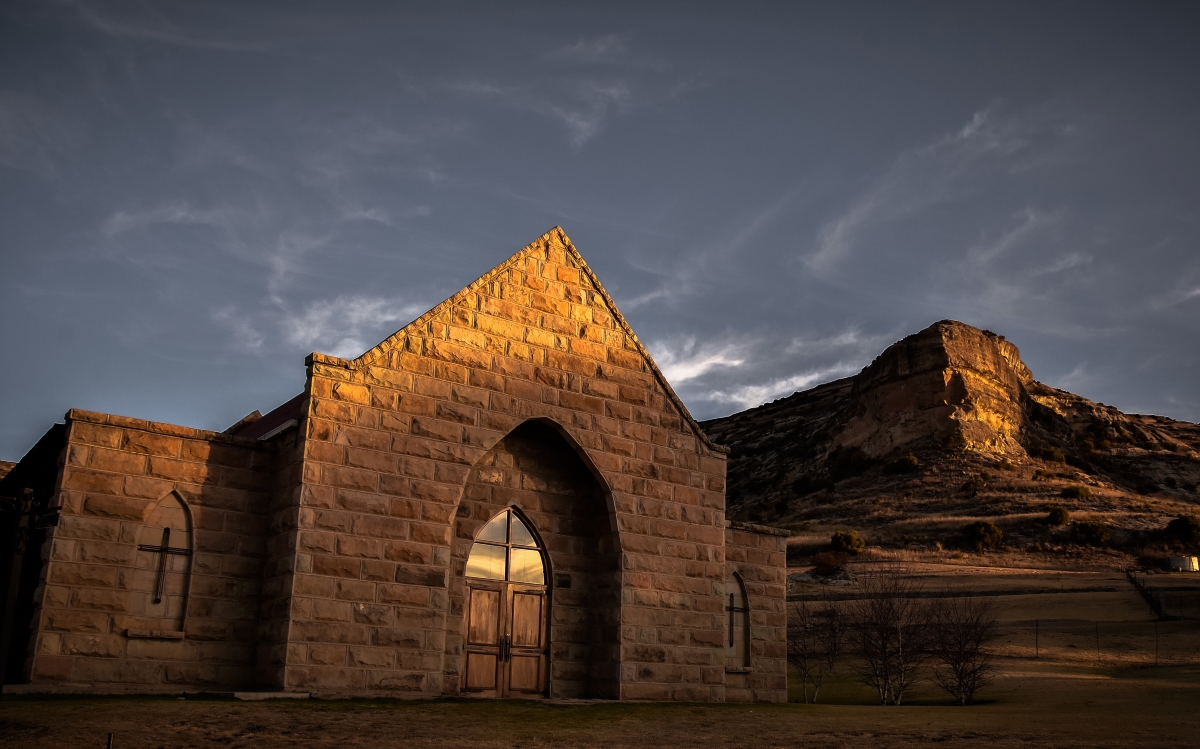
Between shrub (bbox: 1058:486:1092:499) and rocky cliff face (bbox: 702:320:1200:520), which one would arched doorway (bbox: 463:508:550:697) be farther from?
shrub (bbox: 1058:486:1092:499)

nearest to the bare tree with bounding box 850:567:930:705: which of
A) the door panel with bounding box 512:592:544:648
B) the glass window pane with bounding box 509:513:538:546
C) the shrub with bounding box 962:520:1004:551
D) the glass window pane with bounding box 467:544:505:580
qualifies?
the door panel with bounding box 512:592:544:648

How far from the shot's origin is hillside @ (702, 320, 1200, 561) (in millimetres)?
67875

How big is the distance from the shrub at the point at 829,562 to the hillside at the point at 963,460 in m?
6.92

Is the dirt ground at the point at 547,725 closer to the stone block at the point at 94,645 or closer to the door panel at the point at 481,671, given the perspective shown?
the stone block at the point at 94,645

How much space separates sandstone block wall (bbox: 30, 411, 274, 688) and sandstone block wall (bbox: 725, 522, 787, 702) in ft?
32.0

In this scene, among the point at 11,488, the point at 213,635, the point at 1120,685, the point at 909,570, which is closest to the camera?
the point at 213,635

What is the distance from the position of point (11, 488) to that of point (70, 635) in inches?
217

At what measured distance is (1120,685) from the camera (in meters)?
28.4

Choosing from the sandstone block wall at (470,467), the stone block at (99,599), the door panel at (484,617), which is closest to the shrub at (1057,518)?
the sandstone block wall at (470,467)

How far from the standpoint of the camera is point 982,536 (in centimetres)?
6159

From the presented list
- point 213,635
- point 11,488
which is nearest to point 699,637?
point 213,635

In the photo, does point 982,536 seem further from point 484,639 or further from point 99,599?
point 99,599

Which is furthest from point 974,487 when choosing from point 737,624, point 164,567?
point 164,567

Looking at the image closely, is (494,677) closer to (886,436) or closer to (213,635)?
(213,635)
